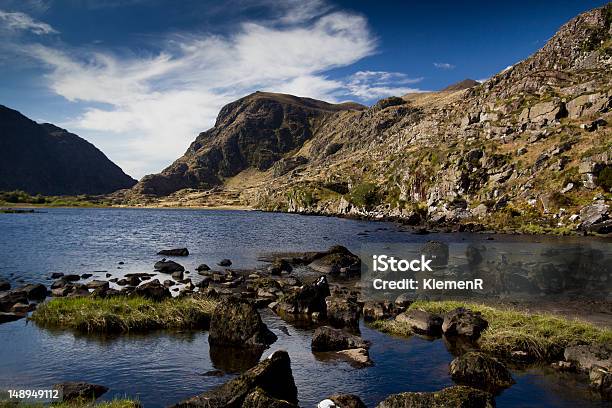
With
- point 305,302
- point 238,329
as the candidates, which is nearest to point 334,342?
point 238,329

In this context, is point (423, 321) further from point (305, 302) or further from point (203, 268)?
point (203, 268)

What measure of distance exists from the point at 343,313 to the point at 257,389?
19.1 m

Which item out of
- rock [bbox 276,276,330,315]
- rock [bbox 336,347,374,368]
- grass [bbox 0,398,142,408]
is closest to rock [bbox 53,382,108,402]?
grass [bbox 0,398,142,408]

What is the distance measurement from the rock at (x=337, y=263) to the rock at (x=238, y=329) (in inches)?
1239

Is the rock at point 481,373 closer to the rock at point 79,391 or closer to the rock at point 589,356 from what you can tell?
the rock at point 589,356

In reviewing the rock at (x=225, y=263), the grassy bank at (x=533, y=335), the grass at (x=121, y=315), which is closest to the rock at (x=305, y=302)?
the grass at (x=121, y=315)

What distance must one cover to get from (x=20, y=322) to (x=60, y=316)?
3834 mm

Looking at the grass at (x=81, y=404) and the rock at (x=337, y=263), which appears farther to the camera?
the rock at (x=337, y=263)

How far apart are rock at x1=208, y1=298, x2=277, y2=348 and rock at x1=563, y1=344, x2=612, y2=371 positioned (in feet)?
61.6

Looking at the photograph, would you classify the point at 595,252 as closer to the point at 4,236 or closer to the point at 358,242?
the point at 358,242

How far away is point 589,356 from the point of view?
24.4 meters

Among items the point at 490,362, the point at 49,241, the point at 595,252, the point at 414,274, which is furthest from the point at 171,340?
the point at 49,241

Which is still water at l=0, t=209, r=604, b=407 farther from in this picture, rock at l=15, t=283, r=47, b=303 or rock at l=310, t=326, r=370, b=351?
rock at l=15, t=283, r=47, b=303

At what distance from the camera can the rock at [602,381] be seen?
21644mm
